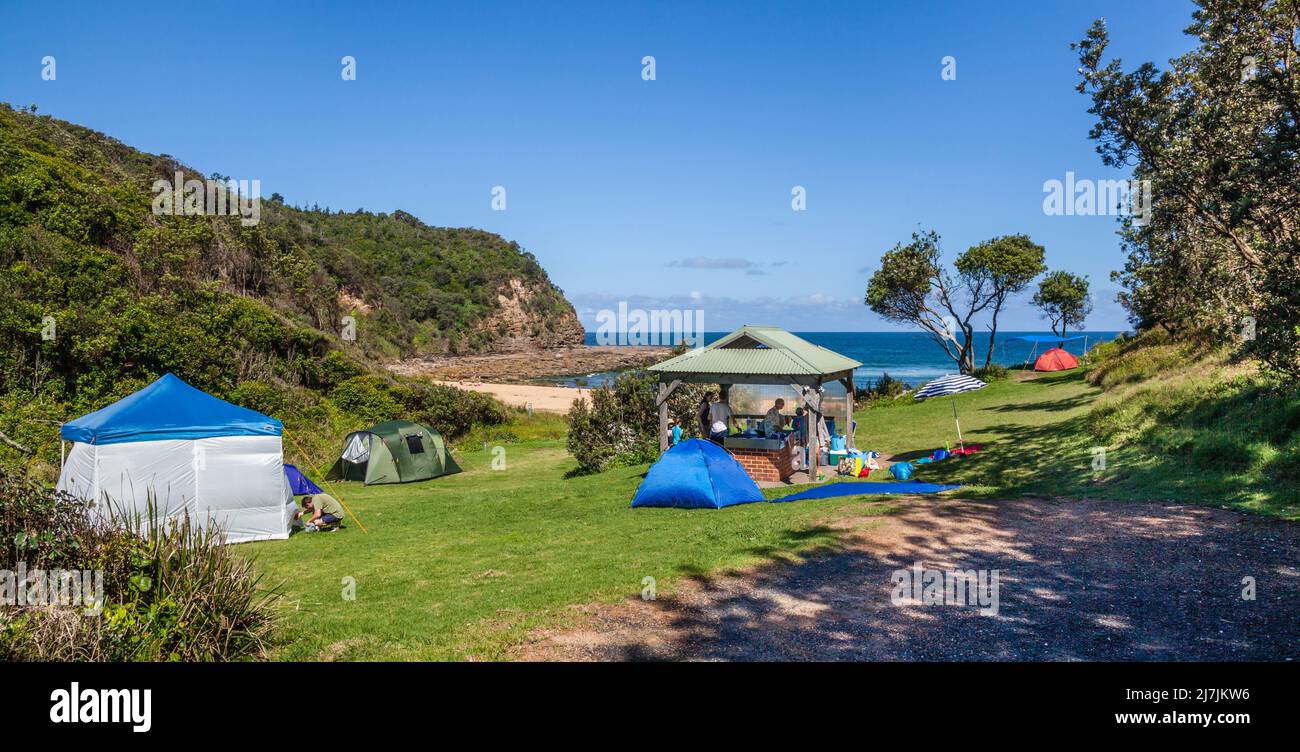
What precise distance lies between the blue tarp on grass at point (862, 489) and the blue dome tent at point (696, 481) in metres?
0.92

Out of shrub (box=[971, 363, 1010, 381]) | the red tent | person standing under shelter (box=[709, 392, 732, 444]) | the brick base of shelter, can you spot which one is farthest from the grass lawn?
the red tent

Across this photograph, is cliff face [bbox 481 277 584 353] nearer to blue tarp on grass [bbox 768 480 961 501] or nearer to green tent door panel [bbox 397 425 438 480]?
green tent door panel [bbox 397 425 438 480]

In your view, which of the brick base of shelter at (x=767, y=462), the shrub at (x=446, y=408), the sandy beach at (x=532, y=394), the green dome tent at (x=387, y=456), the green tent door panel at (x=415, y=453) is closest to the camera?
the brick base of shelter at (x=767, y=462)

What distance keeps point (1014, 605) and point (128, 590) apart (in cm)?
805

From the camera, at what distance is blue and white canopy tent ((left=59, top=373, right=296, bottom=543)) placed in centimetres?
1319

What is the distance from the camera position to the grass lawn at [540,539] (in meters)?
7.35

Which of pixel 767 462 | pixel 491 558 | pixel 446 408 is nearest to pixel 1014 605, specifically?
pixel 491 558

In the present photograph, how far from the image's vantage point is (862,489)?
575 inches

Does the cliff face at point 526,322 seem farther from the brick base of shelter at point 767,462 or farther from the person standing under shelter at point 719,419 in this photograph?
the brick base of shelter at point 767,462

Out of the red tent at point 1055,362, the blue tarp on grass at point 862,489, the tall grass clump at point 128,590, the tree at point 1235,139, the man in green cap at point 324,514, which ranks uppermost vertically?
the tree at point 1235,139

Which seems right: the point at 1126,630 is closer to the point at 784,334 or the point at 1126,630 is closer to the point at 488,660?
the point at 488,660

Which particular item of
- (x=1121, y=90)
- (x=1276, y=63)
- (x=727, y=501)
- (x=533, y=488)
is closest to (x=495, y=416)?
(x=533, y=488)

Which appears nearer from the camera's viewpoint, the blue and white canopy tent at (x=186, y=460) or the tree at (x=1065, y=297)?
the blue and white canopy tent at (x=186, y=460)

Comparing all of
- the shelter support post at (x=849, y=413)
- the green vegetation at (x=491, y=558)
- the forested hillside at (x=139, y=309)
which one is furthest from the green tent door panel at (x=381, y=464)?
the shelter support post at (x=849, y=413)
